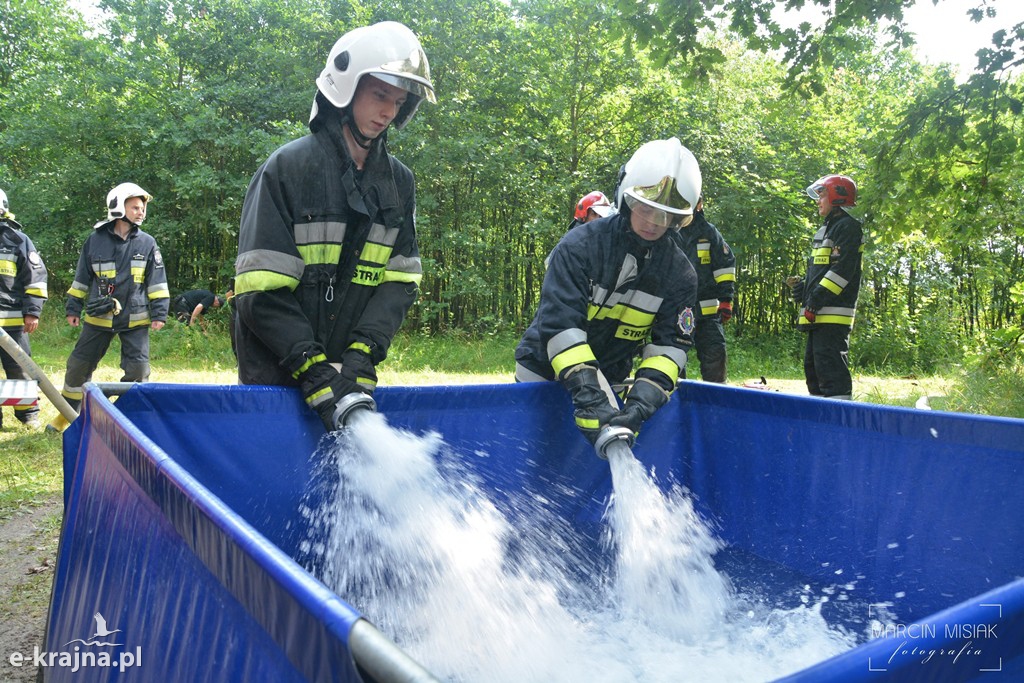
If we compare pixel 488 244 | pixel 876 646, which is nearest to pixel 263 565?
pixel 876 646

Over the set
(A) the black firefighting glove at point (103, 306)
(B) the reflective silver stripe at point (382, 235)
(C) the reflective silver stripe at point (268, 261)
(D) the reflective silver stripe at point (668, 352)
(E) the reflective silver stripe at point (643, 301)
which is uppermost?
(B) the reflective silver stripe at point (382, 235)

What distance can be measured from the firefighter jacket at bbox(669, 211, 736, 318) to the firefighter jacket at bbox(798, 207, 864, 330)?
2.38ft

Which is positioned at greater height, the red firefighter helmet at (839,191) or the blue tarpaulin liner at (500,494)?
the red firefighter helmet at (839,191)

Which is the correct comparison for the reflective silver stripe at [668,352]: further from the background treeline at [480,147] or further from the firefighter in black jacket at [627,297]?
the background treeline at [480,147]

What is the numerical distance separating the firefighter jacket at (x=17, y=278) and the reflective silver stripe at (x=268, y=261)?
4934mm

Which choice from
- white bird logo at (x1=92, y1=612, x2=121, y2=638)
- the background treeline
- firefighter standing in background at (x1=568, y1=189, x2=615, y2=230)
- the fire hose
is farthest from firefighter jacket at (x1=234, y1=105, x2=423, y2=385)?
the background treeline

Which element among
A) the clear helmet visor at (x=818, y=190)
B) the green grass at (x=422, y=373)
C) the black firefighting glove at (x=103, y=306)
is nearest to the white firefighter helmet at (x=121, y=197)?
the black firefighting glove at (x=103, y=306)

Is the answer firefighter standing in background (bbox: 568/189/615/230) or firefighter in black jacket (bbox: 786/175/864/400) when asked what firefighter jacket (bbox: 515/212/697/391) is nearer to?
firefighter standing in background (bbox: 568/189/615/230)

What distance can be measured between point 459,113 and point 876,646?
13.6 metres

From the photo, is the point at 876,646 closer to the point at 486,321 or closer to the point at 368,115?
the point at 368,115

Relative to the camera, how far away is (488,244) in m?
13.9

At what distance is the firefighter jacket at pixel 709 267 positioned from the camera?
6.98m

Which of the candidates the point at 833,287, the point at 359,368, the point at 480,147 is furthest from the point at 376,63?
the point at 480,147

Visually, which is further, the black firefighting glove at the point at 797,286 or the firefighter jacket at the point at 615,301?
the black firefighting glove at the point at 797,286
